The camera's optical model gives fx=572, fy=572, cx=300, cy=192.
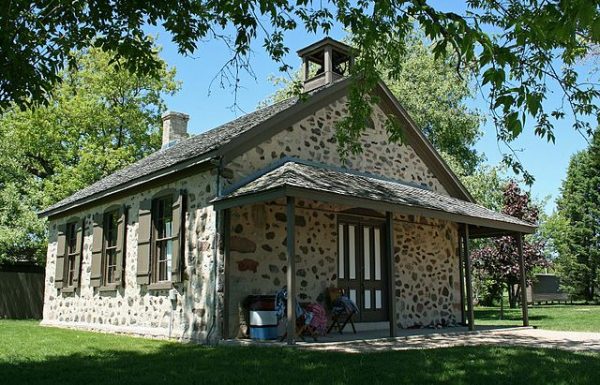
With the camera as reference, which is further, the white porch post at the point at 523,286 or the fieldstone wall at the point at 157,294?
the white porch post at the point at 523,286

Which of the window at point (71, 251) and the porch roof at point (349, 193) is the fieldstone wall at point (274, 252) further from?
the window at point (71, 251)

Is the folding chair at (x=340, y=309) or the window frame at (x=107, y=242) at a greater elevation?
the window frame at (x=107, y=242)

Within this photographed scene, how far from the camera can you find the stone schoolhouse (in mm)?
9852

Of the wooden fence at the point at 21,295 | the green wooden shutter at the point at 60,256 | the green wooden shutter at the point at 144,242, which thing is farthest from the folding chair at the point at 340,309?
the wooden fence at the point at 21,295

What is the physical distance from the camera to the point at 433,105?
25.4 metres

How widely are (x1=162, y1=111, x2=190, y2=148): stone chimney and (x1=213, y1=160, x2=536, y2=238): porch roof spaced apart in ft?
25.0

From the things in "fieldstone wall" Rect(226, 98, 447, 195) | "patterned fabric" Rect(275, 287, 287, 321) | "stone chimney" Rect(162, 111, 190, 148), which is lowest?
"patterned fabric" Rect(275, 287, 287, 321)

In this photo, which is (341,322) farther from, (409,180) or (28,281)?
(28,281)

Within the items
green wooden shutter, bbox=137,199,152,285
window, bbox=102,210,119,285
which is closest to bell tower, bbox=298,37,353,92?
green wooden shutter, bbox=137,199,152,285

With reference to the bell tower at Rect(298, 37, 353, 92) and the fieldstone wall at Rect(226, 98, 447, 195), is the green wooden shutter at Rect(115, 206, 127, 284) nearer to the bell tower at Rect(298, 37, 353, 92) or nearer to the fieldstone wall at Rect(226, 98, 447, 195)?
the fieldstone wall at Rect(226, 98, 447, 195)

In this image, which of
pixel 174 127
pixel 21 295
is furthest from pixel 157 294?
pixel 21 295

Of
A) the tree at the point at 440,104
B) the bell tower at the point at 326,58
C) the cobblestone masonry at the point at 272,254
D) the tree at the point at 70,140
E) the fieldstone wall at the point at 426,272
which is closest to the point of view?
the cobblestone masonry at the point at 272,254

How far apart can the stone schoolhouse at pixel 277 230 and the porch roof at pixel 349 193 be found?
0.03 metres

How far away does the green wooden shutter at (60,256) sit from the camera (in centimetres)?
1562
